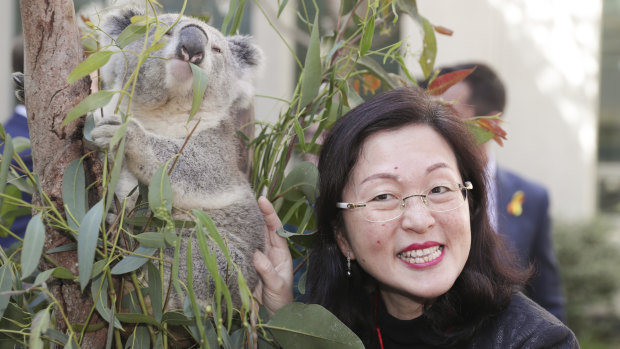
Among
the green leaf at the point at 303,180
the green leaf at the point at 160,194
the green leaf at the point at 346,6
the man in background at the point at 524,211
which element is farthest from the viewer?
the man in background at the point at 524,211

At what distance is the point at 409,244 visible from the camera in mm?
1372

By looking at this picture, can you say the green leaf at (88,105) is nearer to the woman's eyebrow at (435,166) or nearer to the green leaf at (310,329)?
the green leaf at (310,329)

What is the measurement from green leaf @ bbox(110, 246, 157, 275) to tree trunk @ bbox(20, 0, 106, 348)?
9cm

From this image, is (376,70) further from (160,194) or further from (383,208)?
(160,194)

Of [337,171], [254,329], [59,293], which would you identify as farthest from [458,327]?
[59,293]

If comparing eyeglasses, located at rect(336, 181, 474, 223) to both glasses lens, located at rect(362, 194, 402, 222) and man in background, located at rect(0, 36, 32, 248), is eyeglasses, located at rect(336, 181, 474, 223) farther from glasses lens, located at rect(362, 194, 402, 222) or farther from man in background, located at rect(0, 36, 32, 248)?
man in background, located at rect(0, 36, 32, 248)

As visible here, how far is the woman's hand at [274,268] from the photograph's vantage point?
1.50 meters

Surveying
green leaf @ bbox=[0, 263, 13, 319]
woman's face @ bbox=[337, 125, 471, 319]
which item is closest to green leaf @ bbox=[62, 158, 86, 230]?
green leaf @ bbox=[0, 263, 13, 319]

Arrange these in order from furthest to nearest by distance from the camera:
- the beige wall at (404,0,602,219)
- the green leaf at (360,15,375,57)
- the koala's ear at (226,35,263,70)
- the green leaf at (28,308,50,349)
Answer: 1. the beige wall at (404,0,602,219)
2. the koala's ear at (226,35,263,70)
3. the green leaf at (360,15,375,57)
4. the green leaf at (28,308,50,349)

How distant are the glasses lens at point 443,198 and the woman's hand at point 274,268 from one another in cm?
35

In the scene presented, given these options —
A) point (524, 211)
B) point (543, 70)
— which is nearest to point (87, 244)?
point (524, 211)

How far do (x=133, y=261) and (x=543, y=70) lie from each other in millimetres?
5023

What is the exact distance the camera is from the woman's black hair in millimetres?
1454

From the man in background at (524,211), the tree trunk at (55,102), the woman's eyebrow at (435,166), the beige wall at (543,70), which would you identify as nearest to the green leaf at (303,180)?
the woman's eyebrow at (435,166)
